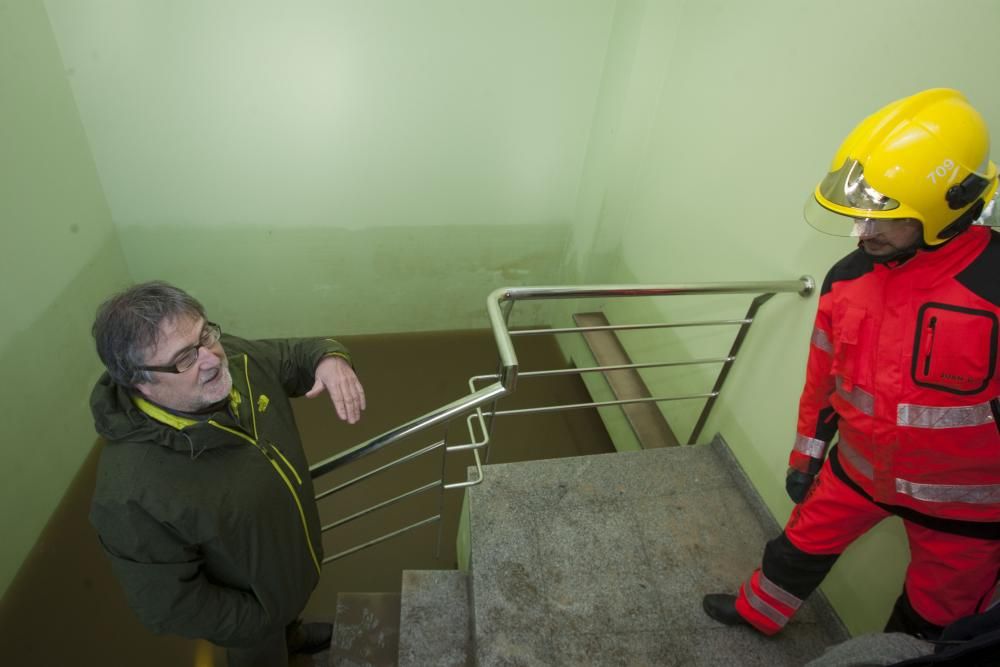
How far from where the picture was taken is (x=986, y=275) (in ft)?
3.71

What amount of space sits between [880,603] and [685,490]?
682mm

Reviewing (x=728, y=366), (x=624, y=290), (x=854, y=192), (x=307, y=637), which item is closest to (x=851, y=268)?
(x=854, y=192)

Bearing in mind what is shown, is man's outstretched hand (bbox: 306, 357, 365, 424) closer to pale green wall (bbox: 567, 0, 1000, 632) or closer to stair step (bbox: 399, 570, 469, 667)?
stair step (bbox: 399, 570, 469, 667)

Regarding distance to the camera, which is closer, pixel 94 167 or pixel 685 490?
pixel 685 490

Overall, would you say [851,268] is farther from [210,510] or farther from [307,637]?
[307,637]

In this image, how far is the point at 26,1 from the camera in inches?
90.0

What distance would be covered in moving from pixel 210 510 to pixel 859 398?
1633mm

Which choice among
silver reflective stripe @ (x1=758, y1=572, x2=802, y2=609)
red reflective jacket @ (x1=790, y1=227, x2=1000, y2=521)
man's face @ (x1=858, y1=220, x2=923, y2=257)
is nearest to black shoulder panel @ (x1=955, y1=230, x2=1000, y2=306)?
red reflective jacket @ (x1=790, y1=227, x2=1000, y2=521)

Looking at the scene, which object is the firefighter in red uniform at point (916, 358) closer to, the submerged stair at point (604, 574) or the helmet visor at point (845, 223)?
the helmet visor at point (845, 223)

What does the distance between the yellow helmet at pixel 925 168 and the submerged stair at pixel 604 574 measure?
49.4 inches

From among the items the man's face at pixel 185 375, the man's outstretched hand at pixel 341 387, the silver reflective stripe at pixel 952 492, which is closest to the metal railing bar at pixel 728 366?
the silver reflective stripe at pixel 952 492

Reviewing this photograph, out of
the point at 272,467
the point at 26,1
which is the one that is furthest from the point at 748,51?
the point at 26,1

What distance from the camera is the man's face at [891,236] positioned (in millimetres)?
1145

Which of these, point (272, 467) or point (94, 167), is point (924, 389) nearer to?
point (272, 467)
